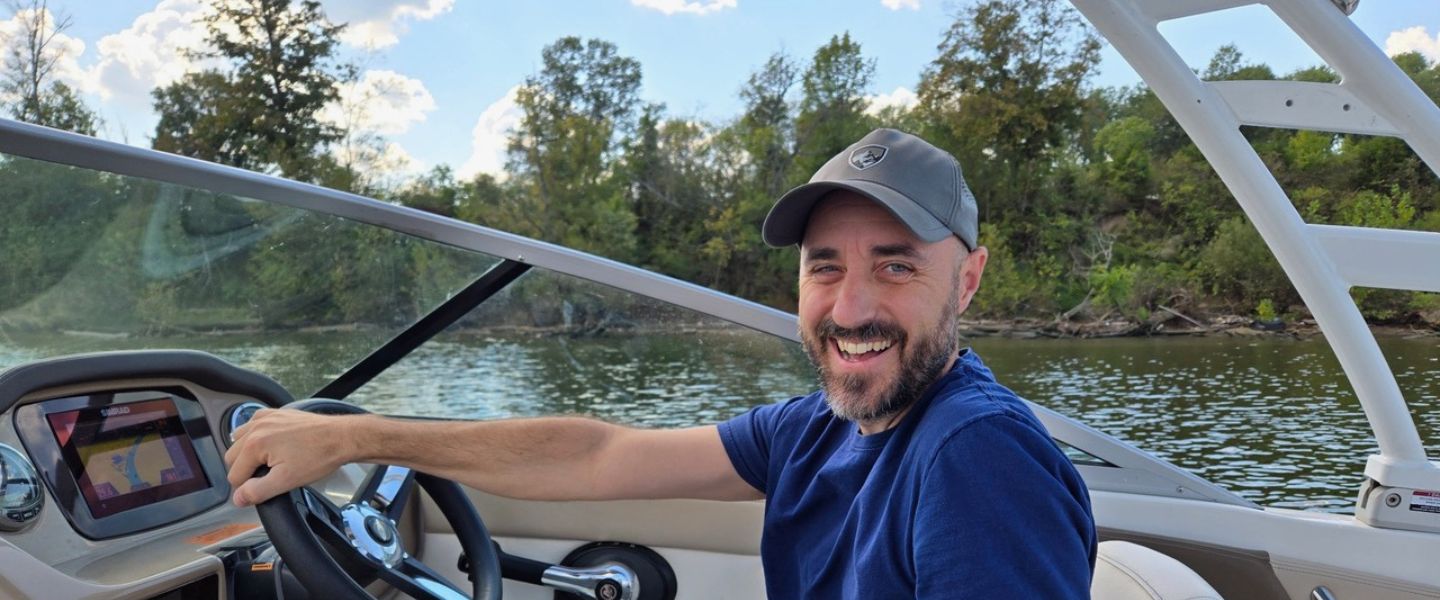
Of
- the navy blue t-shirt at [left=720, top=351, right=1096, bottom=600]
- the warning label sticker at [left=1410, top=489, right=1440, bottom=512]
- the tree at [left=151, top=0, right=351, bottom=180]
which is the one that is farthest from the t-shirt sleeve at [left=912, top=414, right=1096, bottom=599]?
the tree at [left=151, top=0, right=351, bottom=180]

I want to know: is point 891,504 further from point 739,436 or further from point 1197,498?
point 1197,498

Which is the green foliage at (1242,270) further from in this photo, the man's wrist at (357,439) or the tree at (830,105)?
the tree at (830,105)

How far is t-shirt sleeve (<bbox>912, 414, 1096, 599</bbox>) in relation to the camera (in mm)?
713

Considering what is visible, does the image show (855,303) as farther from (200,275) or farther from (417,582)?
(200,275)

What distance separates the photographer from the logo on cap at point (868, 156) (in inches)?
38.7

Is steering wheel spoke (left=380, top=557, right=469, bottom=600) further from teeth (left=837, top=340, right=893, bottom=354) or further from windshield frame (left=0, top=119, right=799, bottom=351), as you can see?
windshield frame (left=0, top=119, right=799, bottom=351)

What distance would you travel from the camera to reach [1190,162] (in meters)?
5.98

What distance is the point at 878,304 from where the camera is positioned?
3.21 ft

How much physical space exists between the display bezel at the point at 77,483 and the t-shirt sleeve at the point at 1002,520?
113 centimetres

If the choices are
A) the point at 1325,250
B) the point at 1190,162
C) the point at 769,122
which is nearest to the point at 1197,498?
the point at 1325,250

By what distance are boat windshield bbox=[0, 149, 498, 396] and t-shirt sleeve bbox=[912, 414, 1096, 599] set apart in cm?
123

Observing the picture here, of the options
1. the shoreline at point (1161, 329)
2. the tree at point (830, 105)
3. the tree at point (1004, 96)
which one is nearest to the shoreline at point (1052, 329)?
the shoreline at point (1161, 329)

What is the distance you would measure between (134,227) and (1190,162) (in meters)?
5.87

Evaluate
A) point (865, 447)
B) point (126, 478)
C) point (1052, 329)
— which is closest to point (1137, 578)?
point (865, 447)
